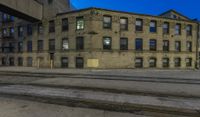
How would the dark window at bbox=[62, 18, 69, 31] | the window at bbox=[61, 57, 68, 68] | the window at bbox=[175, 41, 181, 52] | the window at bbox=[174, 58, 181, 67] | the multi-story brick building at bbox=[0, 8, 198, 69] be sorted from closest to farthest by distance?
the multi-story brick building at bbox=[0, 8, 198, 69] → the window at bbox=[61, 57, 68, 68] → the dark window at bbox=[62, 18, 69, 31] → the window at bbox=[174, 58, 181, 67] → the window at bbox=[175, 41, 181, 52]

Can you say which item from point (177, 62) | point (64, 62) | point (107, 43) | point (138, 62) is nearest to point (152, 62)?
point (138, 62)

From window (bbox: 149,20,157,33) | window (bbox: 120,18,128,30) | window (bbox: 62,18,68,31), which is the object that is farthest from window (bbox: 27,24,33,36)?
window (bbox: 149,20,157,33)

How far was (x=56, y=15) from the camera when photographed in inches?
892

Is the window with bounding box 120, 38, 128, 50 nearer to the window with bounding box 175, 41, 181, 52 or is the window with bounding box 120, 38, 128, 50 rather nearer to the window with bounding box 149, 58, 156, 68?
the window with bounding box 149, 58, 156, 68

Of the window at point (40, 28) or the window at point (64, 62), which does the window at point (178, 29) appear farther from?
the window at point (40, 28)

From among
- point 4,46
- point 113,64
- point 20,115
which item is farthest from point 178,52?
point 4,46

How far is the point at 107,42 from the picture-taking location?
21.1 m

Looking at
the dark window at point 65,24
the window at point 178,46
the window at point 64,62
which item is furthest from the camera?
the window at point 178,46

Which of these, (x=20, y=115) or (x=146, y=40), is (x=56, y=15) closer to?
(x=146, y=40)

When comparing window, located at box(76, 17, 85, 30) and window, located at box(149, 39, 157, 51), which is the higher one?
window, located at box(76, 17, 85, 30)

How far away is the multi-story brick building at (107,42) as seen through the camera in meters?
20.6

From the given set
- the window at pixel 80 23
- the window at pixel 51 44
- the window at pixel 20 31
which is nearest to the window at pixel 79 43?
the window at pixel 80 23

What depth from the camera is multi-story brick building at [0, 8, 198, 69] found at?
2061 cm

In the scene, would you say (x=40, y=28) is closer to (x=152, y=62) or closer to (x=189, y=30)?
(x=152, y=62)
